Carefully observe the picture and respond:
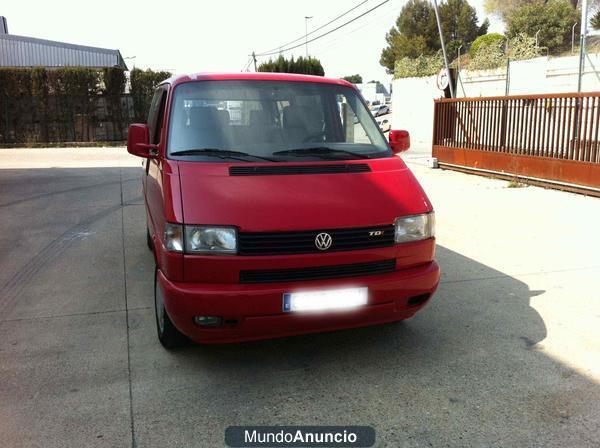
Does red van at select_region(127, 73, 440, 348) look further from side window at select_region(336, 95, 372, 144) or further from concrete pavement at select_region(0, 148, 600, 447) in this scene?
concrete pavement at select_region(0, 148, 600, 447)

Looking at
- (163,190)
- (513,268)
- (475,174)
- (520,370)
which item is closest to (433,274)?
(520,370)

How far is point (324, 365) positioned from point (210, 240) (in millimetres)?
1118

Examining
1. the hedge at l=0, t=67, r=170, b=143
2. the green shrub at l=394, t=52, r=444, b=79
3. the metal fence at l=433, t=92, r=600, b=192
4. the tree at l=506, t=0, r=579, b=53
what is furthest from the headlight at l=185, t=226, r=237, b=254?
the tree at l=506, t=0, r=579, b=53

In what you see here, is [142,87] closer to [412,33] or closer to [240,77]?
[240,77]

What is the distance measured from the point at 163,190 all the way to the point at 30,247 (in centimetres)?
386

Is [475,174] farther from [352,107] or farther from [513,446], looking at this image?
[513,446]

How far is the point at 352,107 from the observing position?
453 cm

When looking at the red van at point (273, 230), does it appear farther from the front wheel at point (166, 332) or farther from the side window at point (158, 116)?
the side window at point (158, 116)

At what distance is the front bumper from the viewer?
3.08 m

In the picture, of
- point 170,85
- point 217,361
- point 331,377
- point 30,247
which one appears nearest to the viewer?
point 331,377

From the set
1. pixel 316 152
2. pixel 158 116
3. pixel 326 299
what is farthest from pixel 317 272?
pixel 158 116

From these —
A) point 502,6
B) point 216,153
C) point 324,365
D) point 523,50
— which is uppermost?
point 502,6

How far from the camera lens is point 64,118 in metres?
21.9

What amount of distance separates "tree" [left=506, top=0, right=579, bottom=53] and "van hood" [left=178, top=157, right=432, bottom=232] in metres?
35.6
